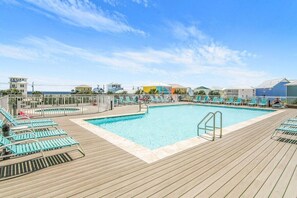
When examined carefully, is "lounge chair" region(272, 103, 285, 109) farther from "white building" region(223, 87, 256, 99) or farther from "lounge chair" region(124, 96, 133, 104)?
"white building" region(223, 87, 256, 99)

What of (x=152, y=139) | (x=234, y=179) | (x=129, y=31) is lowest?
(x=152, y=139)

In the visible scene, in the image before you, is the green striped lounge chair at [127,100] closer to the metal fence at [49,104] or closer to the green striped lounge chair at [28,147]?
the metal fence at [49,104]

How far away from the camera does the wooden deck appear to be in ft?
6.56

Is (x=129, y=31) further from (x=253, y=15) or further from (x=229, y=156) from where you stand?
(x=229, y=156)

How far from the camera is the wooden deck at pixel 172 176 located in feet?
6.56

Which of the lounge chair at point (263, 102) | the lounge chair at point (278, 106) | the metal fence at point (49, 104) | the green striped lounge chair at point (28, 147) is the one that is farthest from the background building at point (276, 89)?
the green striped lounge chair at point (28, 147)

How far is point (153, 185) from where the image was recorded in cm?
214

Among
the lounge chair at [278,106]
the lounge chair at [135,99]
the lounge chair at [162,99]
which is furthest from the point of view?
the lounge chair at [162,99]

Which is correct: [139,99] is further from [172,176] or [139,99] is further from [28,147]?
[172,176]

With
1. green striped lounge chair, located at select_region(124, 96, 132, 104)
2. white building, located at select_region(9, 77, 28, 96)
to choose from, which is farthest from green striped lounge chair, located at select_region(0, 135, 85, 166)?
green striped lounge chair, located at select_region(124, 96, 132, 104)

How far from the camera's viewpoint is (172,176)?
239 cm

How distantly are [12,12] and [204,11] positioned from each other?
11.3 meters

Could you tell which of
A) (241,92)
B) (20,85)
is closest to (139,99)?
(20,85)

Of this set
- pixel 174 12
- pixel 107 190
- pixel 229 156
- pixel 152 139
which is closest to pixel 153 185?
pixel 107 190
